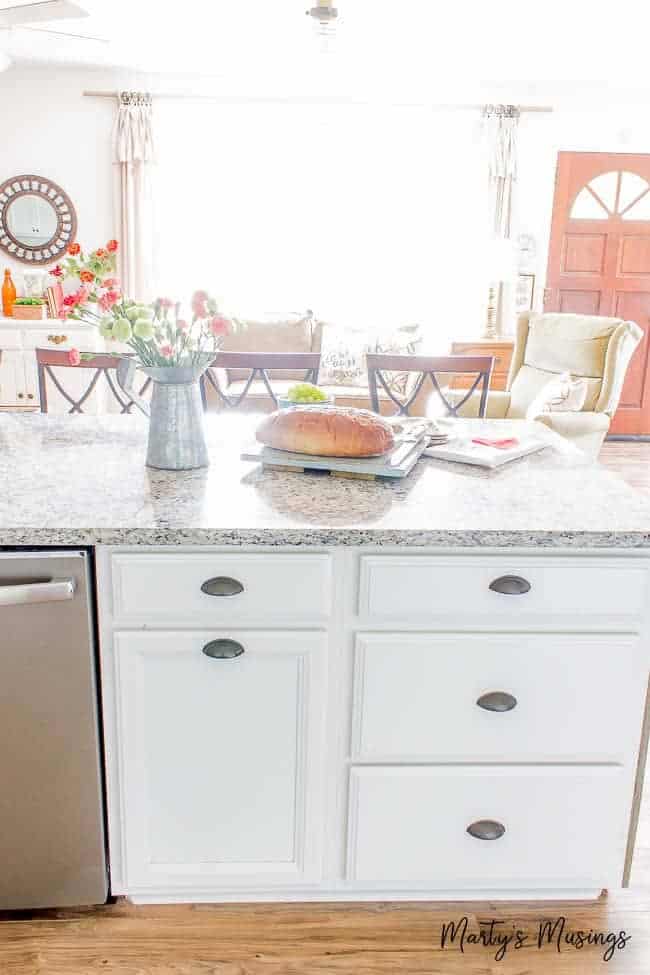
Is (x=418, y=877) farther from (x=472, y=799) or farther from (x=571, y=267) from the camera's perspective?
(x=571, y=267)

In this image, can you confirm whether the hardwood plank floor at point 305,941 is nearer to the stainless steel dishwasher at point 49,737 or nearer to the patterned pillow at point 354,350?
the stainless steel dishwasher at point 49,737

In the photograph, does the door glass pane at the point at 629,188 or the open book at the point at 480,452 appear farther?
the door glass pane at the point at 629,188

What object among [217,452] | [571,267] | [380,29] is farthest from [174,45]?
[217,452]

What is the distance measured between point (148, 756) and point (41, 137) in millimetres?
5558

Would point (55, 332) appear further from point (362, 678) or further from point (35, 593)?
point (362, 678)

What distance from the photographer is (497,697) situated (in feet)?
5.17

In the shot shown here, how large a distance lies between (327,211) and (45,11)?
3333 millimetres

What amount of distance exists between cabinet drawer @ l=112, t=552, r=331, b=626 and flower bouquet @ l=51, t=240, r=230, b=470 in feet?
1.29

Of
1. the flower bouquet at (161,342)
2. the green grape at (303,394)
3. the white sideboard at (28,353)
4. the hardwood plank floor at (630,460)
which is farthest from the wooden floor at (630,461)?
the flower bouquet at (161,342)

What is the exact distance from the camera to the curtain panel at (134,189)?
5.84 meters

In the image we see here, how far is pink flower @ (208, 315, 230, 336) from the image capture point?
1660mm

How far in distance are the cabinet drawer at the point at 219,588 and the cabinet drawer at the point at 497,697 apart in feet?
0.50

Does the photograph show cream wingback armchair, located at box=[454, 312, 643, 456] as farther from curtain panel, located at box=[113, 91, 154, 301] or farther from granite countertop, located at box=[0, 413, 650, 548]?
curtain panel, located at box=[113, 91, 154, 301]

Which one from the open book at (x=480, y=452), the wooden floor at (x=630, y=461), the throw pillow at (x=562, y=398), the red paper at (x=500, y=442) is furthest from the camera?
the wooden floor at (x=630, y=461)
